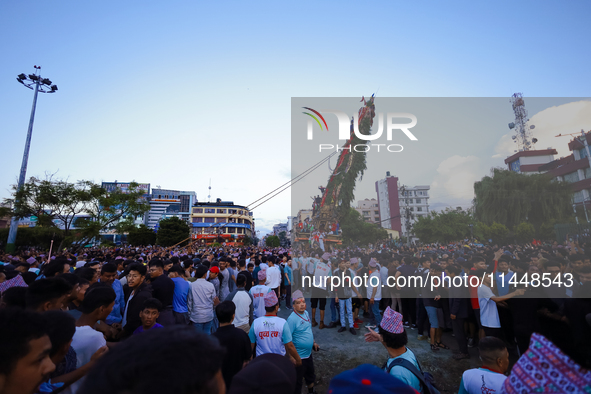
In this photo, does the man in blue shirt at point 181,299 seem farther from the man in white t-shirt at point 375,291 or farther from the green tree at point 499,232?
the green tree at point 499,232

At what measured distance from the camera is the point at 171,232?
4881 centimetres

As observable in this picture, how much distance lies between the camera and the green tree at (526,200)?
23719 millimetres

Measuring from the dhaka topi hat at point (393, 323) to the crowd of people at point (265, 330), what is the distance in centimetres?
1

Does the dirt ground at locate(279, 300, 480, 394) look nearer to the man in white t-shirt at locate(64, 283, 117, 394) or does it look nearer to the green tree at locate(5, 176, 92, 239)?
the man in white t-shirt at locate(64, 283, 117, 394)

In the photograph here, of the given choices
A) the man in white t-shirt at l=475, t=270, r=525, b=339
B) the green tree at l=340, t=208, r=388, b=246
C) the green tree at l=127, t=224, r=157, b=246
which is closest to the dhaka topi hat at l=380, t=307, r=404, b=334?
the man in white t-shirt at l=475, t=270, r=525, b=339

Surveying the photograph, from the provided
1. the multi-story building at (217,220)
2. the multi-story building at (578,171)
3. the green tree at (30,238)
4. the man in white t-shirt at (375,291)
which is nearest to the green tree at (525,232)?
the multi-story building at (578,171)

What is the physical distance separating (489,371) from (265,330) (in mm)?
2518

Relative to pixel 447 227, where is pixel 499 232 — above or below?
below

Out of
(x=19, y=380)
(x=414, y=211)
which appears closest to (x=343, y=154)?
(x=19, y=380)

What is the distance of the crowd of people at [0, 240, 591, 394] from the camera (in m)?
0.88

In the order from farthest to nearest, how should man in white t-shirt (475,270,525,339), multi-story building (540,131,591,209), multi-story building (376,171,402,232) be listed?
1. multi-story building (376,171,402,232)
2. multi-story building (540,131,591,209)
3. man in white t-shirt (475,270,525,339)

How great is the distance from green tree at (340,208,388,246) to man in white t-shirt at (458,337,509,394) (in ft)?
78.7

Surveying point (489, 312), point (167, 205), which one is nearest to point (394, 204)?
point (489, 312)

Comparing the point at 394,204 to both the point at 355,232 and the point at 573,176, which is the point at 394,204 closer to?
the point at 573,176
